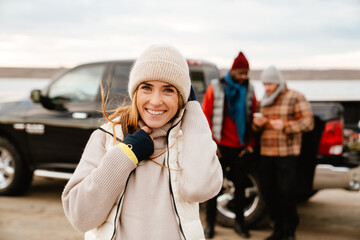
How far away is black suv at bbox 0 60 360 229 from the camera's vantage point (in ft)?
12.7

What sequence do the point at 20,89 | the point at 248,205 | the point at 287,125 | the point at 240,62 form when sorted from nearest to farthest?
the point at 287,125
the point at 240,62
the point at 248,205
the point at 20,89

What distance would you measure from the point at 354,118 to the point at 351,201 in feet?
4.53

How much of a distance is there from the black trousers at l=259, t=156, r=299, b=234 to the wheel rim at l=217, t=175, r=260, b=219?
0.17m

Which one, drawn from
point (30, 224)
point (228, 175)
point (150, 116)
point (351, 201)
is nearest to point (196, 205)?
point (150, 116)

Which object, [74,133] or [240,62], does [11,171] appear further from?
[240,62]

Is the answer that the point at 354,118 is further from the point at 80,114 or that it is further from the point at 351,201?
the point at 80,114

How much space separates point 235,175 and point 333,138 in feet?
3.52

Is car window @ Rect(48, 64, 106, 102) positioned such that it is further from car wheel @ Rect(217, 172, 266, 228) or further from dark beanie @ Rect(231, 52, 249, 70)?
car wheel @ Rect(217, 172, 266, 228)

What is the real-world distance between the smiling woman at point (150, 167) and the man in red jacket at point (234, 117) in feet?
7.30

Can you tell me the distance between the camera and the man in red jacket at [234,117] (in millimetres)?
3816

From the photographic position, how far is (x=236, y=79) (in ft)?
12.7

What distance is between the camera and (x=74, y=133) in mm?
4668

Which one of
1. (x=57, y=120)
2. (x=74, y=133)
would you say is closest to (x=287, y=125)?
(x=74, y=133)

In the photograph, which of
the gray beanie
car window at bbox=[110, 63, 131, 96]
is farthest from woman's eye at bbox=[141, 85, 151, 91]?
car window at bbox=[110, 63, 131, 96]
